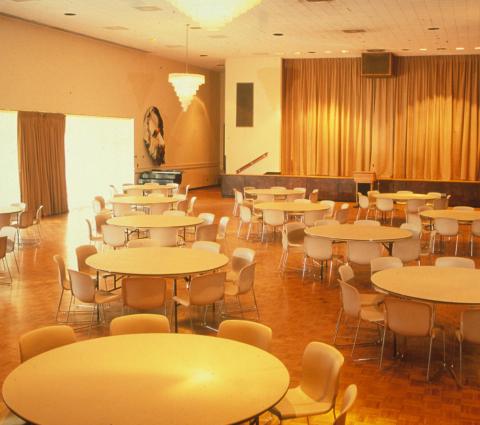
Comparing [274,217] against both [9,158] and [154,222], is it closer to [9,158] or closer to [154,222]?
[154,222]

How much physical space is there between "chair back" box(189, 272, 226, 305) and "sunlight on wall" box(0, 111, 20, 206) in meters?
9.38

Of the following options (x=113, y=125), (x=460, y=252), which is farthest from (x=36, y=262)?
(x=113, y=125)

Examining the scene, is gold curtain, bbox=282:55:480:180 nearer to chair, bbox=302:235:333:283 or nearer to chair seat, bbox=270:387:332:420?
chair, bbox=302:235:333:283

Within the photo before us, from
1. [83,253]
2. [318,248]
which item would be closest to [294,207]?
[318,248]

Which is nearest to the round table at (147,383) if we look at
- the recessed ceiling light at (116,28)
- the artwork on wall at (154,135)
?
the recessed ceiling light at (116,28)

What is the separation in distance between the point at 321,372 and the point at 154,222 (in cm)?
519

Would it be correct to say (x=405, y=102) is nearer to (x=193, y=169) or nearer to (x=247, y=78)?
(x=247, y=78)

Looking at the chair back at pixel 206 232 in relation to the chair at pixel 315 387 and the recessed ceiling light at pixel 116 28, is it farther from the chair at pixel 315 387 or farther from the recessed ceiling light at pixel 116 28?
the recessed ceiling light at pixel 116 28

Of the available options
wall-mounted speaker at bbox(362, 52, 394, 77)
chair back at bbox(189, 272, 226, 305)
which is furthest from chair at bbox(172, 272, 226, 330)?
wall-mounted speaker at bbox(362, 52, 394, 77)

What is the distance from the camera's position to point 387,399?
504cm

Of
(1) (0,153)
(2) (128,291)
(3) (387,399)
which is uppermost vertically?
(1) (0,153)

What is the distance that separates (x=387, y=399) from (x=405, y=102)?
15.4 m

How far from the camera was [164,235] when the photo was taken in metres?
8.61

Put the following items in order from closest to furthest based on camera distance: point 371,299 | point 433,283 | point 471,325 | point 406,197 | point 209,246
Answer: point 471,325, point 433,283, point 371,299, point 209,246, point 406,197
